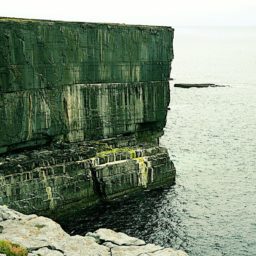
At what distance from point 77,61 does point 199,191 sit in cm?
1336

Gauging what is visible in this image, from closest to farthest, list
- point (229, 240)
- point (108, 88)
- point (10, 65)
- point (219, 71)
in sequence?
point (229, 240)
point (10, 65)
point (108, 88)
point (219, 71)

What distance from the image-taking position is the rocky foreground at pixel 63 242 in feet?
70.7

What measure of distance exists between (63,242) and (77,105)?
14.8m

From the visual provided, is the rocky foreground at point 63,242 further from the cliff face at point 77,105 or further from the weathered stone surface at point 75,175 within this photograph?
the cliff face at point 77,105

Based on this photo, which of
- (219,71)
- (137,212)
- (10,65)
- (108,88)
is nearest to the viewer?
(10,65)

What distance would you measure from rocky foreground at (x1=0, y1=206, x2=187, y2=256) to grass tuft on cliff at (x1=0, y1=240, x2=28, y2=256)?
417 mm

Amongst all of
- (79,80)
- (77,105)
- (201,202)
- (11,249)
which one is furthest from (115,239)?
(79,80)

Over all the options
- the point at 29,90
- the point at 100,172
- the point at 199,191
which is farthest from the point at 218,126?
the point at 29,90

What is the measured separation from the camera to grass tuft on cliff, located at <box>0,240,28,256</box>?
1967cm

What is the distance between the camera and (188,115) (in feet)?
256

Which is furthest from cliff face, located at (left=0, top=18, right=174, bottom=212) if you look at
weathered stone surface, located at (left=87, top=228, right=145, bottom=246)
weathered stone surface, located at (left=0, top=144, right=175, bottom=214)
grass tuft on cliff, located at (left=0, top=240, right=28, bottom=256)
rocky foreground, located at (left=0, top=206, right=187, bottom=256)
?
grass tuft on cliff, located at (left=0, top=240, right=28, bottom=256)

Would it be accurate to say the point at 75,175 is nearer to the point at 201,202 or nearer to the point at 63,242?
the point at 201,202

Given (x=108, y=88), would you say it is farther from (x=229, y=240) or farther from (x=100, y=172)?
(x=229, y=240)

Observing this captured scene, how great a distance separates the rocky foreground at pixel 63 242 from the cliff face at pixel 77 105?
239 inches
